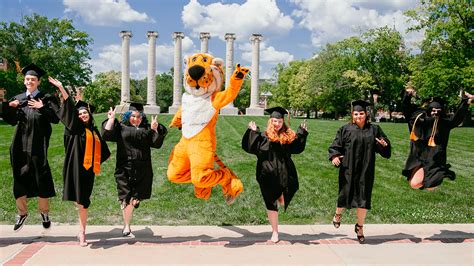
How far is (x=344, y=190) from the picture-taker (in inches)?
259

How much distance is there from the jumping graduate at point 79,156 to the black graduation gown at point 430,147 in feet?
16.9

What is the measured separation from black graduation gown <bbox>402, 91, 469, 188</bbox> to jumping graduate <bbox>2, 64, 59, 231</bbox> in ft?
19.0

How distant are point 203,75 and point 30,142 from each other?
2772 mm

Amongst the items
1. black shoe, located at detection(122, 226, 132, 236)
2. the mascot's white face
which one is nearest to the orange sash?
black shoe, located at detection(122, 226, 132, 236)

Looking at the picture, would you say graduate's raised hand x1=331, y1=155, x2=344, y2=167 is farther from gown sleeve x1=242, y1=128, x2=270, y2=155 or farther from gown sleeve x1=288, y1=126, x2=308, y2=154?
gown sleeve x1=242, y1=128, x2=270, y2=155

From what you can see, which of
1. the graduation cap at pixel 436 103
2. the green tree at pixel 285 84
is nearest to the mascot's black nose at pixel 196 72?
the graduation cap at pixel 436 103

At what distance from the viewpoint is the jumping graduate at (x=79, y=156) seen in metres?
5.98

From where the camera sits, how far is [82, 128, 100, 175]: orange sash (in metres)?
6.16

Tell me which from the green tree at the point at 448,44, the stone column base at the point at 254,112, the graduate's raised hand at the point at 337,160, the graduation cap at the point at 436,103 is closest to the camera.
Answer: the graduate's raised hand at the point at 337,160

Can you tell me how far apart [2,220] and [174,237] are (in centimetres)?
328

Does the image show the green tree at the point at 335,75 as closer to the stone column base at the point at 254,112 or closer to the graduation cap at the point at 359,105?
the stone column base at the point at 254,112

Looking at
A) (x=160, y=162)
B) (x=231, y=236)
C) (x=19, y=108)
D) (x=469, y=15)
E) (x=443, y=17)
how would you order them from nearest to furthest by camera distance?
(x=19, y=108) → (x=231, y=236) → (x=160, y=162) → (x=469, y=15) → (x=443, y=17)

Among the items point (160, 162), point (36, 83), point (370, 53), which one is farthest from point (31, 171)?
point (370, 53)

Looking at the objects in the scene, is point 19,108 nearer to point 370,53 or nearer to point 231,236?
point 231,236
